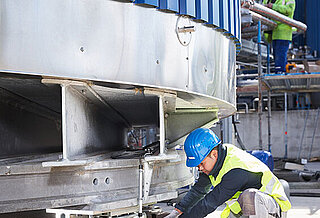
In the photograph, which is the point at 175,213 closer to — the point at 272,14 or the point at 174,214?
the point at 174,214

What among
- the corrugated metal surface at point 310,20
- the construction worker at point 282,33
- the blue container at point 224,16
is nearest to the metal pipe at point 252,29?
the construction worker at point 282,33

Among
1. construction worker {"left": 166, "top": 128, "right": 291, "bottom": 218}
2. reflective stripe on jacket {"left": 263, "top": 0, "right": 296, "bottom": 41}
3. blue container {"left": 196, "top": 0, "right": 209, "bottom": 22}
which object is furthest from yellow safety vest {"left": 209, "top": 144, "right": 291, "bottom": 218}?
reflective stripe on jacket {"left": 263, "top": 0, "right": 296, "bottom": 41}

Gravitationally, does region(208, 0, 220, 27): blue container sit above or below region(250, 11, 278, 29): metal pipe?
below

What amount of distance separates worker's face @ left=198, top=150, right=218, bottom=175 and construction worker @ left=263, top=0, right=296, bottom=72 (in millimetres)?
7049

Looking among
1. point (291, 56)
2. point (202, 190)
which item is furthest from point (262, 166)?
point (291, 56)

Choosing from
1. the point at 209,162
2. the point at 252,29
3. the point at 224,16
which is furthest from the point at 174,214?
the point at 252,29

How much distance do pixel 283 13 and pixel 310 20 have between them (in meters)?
4.58

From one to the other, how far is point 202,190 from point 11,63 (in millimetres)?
2192

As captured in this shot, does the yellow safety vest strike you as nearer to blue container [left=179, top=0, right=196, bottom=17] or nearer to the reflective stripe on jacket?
blue container [left=179, top=0, right=196, bottom=17]

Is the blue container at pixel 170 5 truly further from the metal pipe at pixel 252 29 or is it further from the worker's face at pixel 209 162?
the metal pipe at pixel 252 29

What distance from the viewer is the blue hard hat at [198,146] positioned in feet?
10.1

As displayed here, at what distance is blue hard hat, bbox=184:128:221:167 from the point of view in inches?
122

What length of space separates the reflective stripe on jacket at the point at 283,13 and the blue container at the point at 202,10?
7.16m

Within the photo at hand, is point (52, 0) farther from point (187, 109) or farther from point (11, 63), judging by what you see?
point (187, 109)
